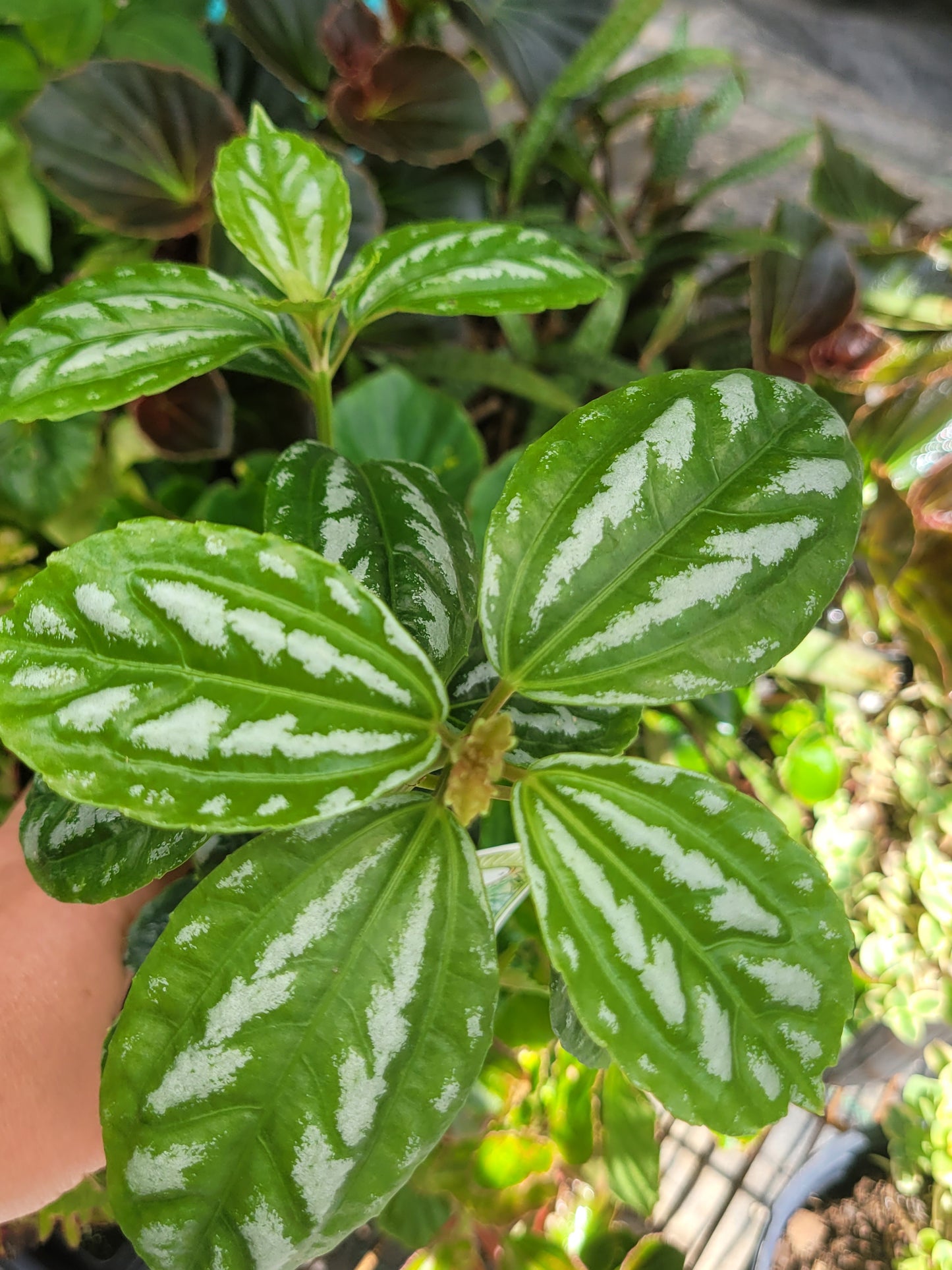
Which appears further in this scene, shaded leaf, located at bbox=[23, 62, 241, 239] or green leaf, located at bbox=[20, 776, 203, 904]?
shaded leaf, located at bbox=[23, 62, 241, 239]

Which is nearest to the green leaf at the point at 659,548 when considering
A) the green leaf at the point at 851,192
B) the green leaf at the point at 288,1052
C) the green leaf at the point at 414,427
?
the green leaf at the point at 288,1052

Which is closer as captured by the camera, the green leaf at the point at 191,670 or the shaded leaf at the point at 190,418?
the green leaf at the point at 191,670

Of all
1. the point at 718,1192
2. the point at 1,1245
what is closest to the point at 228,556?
the point at 1,1245

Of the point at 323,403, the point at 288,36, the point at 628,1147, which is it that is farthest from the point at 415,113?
the point at 628,1147

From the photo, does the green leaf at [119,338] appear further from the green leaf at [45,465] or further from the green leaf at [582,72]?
the green leaf at [582,72]

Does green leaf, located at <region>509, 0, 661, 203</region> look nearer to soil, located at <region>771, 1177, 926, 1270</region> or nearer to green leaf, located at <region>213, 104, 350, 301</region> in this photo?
green leaf, located at <region>213, 104, 350, 301</region>

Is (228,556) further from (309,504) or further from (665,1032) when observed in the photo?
(665,1032)

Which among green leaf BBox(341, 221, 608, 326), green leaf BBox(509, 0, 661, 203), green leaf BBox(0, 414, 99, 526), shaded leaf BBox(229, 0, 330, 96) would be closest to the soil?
green leaf BBox(341, 221, 608, 326)
